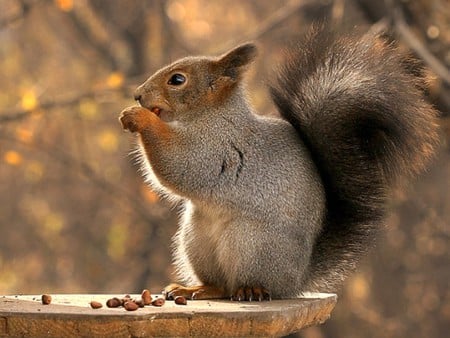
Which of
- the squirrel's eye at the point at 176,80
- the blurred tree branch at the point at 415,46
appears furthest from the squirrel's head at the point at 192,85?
the blurred tree branch at the point at 415,46

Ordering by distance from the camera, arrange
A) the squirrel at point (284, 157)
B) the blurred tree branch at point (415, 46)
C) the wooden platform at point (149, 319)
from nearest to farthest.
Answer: the wooden platform at point (149, 319) < the squirrel at point (284, 157) < the blurred tree branch at point (415, 46)

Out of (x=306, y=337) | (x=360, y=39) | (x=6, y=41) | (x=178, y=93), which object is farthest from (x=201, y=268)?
(x=6, y=41)

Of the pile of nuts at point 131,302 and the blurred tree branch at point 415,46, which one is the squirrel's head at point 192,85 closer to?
the pile of nuts at point 131,302

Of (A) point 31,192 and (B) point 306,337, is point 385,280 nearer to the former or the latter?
(B) point 306,337

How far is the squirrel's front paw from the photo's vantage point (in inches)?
147

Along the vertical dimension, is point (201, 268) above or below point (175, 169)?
below

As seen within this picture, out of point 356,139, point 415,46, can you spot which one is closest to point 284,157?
point 356,139

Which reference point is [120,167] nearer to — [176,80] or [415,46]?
[415,46]

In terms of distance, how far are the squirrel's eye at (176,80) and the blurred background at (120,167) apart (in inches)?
82.1

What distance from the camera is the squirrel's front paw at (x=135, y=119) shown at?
3.75 meters

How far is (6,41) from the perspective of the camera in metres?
11.2

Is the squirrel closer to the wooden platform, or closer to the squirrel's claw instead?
the squirrel's claw

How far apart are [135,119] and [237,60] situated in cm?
48

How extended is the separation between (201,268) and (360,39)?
107cm
